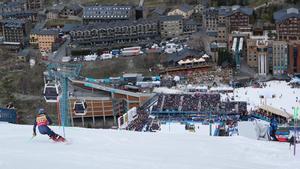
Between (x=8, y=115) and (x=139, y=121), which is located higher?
(x=8, y=115)

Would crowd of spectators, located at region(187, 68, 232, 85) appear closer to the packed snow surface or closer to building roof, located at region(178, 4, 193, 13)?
the packed snow surface

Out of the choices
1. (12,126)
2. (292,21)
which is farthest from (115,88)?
(12,126)

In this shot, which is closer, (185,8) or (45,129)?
(45,129)

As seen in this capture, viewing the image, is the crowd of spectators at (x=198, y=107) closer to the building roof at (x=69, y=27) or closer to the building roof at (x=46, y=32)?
the building roof at (x=46, y=32)

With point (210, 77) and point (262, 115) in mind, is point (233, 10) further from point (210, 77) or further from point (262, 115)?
point (262, 115)

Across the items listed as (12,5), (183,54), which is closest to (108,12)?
(12,5)

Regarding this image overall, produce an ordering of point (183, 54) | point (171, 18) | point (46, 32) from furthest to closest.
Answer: point (46, 32)
point (171, 18)
point (183, 54)

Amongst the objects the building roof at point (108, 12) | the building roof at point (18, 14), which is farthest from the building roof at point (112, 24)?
the building roof at point (18, 14)

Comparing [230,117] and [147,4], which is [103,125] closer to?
[230,117]
